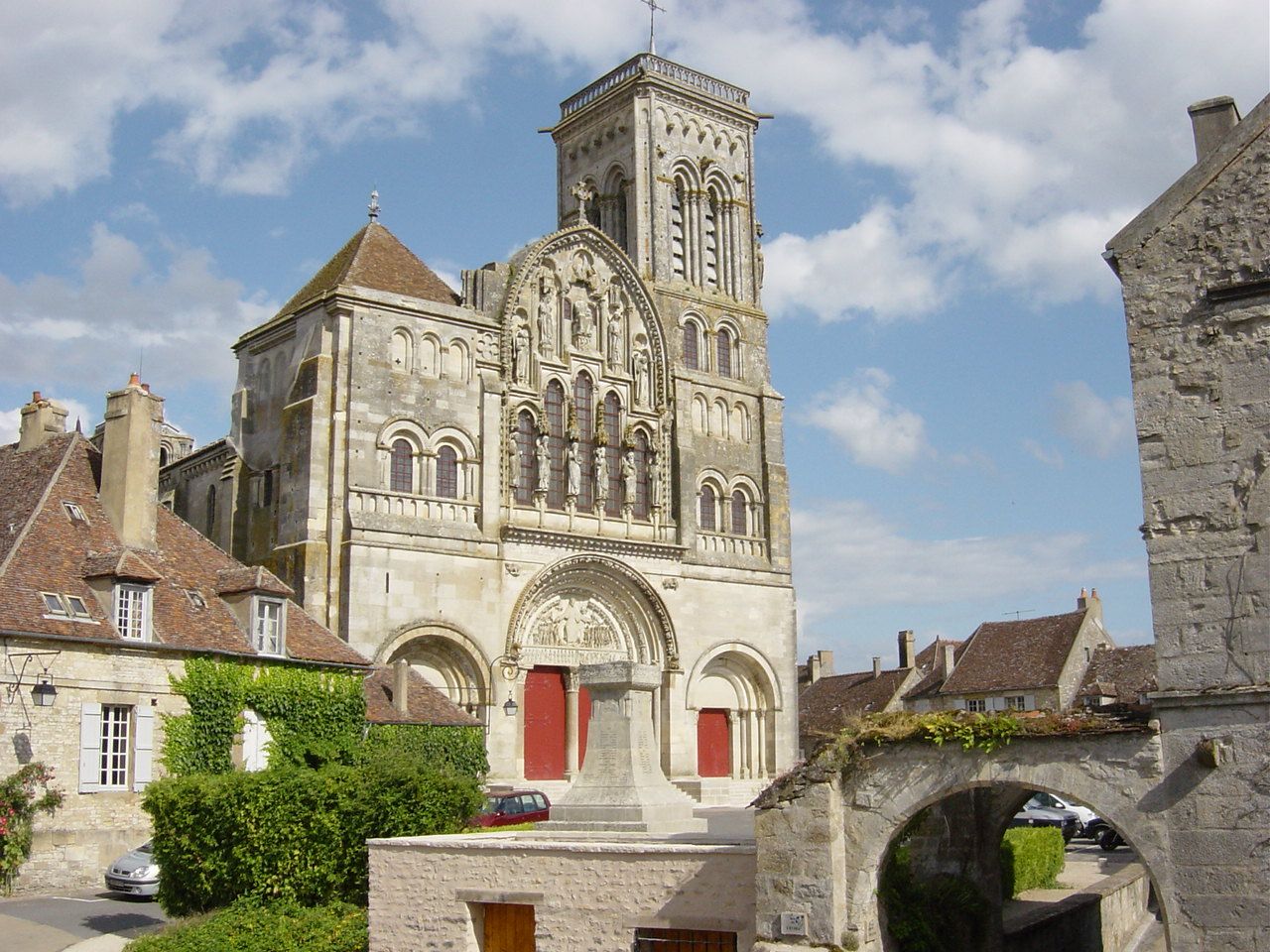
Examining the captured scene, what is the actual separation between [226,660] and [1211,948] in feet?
54.0

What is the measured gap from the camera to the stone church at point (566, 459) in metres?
29.2

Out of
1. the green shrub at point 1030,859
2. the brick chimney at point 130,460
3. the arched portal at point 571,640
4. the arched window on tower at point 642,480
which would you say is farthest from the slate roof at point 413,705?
the green shrub at point 1030,859

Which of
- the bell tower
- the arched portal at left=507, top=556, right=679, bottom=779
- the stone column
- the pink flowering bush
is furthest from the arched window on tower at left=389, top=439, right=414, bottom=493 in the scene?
the pink flowering bush

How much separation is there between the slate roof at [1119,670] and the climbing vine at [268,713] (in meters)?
24.6

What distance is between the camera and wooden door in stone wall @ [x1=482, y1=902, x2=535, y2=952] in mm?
15727

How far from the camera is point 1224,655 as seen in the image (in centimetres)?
1241

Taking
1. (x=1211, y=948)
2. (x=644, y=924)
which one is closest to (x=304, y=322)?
(x=644, y=924)

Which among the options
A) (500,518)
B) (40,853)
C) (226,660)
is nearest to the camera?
(40,853)

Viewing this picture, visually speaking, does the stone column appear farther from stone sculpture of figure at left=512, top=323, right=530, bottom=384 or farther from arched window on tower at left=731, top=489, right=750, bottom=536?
stone sculpture of figure at left=512, top=323, right=530, bottom=384

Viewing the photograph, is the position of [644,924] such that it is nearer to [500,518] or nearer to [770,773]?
[500,518]

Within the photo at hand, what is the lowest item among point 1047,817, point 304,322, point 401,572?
point 1047,817

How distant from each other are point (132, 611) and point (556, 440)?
12095 mm

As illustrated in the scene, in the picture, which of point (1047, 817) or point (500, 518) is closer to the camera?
point (500, 518)

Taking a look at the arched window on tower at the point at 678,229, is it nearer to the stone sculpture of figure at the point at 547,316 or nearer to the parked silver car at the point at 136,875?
the stone sculpture of figure at the point at 547,316
